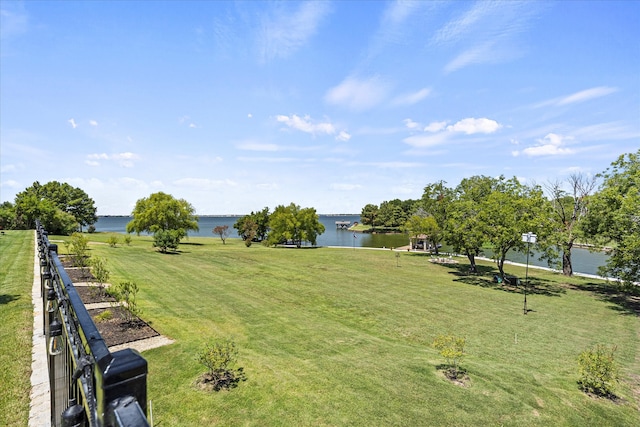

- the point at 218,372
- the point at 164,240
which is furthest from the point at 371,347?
the point at 164,240

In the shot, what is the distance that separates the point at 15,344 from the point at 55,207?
2145 inches

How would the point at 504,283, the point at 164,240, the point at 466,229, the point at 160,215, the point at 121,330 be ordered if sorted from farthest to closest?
the point at 160,215
the point at 164,240
the point at 466,229
the point at 504,283
the point at 121,330

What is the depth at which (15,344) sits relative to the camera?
7.58 metres

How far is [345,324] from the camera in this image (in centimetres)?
1523

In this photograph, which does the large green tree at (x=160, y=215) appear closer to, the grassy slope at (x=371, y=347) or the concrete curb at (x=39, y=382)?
the grassy slope at (x=371, y=347)

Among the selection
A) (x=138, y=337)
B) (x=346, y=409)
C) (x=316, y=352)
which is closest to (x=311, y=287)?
(x=316, y=352)

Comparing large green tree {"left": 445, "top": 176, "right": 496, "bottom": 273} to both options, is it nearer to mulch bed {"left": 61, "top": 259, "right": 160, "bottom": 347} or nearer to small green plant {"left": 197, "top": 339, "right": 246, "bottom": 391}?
small green plant {"left": 197, "top": 339, "right": 246, "bottom": 391}

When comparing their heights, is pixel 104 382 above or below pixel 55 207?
below

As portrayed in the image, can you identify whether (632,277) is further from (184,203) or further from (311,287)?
(184,203)

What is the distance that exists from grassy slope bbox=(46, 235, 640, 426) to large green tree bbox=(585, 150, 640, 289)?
8.83 feet

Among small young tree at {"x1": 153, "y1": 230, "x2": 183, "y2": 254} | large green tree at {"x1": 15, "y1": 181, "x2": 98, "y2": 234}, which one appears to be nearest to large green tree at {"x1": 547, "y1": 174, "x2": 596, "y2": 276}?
small young tree at {"x1": 153, "y1": 230, "x2": 183, "y2": 254}

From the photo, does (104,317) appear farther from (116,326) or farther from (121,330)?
(121,330)

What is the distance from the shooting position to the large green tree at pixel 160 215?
47594mm

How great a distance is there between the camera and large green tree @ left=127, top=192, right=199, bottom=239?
47.6m
